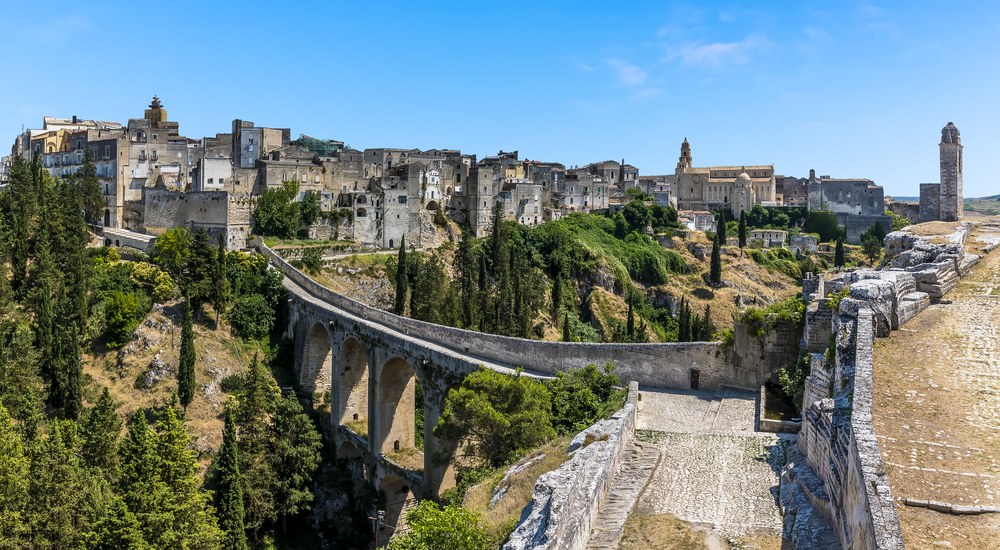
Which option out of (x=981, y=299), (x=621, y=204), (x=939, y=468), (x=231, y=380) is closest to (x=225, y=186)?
(x=231, y=380)

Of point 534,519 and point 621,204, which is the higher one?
point 621,204

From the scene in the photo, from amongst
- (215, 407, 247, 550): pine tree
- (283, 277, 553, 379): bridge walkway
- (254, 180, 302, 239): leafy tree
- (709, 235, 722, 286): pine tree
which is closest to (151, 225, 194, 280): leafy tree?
(283, 277, 553, 379): bridge walkway

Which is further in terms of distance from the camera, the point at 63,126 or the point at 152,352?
the point at 63,126

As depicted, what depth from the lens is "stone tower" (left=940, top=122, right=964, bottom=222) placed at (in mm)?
28222

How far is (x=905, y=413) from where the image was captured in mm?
10852

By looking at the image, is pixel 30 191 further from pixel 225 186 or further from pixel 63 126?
pixel 63 126

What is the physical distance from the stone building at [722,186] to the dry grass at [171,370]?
60234 millimetres

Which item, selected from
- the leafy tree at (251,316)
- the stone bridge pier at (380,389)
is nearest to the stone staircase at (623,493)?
the stone bridge pier at (380,389)

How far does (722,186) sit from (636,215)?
57.1ft

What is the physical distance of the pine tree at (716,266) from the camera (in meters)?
65.9

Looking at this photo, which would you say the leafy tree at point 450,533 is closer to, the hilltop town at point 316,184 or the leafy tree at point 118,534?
the leafy tree at point 118,534

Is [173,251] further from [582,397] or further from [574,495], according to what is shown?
[574,495]

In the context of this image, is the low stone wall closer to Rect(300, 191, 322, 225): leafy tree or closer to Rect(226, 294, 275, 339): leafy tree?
Rect(226, 294, 275, 339): leafy tree

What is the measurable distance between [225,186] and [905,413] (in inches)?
1937
